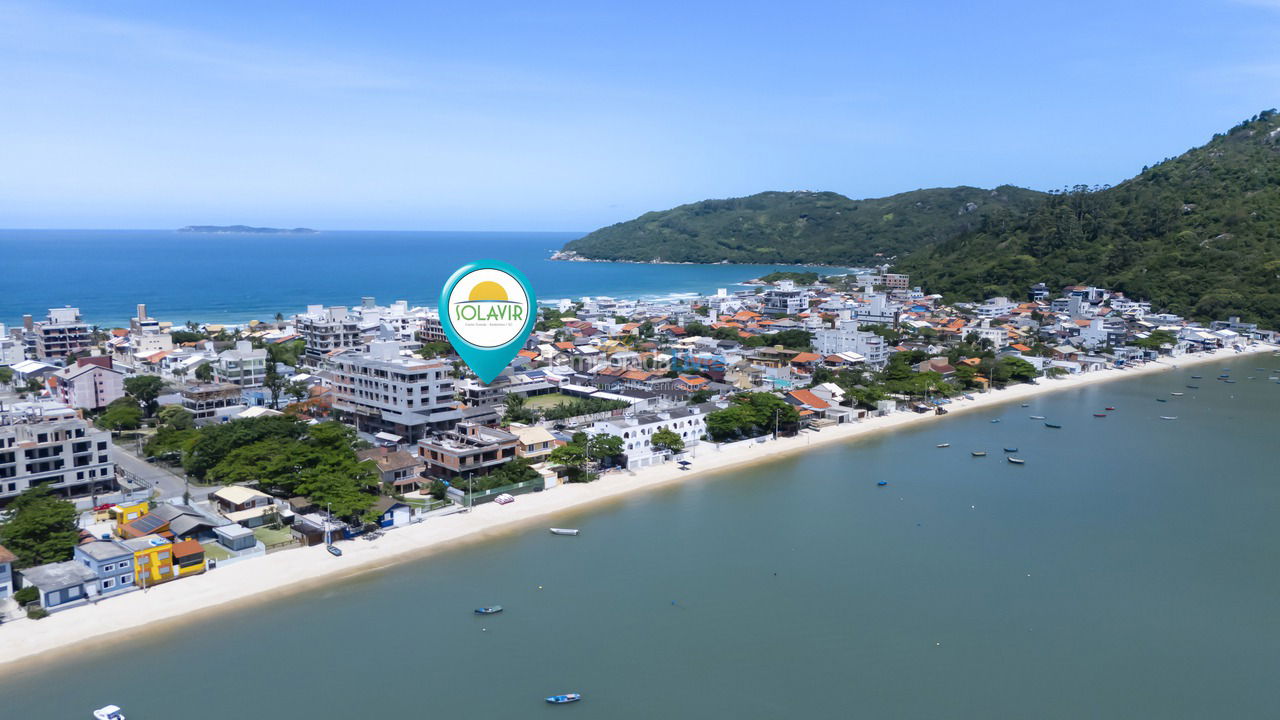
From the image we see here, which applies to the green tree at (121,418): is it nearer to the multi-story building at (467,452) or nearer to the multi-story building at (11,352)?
the multi-story building at (467,452)

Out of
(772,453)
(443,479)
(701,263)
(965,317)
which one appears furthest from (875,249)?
(443,479)

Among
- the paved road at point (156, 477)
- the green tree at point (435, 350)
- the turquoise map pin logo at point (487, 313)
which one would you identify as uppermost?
the turquoise map pin logo at point (487, 313)

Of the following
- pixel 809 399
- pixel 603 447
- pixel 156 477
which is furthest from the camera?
pixel 809 399

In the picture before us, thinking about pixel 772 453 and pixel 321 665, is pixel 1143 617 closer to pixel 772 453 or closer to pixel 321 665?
pixel 772 453

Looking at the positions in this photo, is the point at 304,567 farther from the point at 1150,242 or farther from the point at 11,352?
the point at 1150,242

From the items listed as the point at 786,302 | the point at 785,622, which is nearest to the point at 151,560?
the point at 785,622

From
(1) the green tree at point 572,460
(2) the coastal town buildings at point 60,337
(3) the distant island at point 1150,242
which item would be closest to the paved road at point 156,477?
(1) the green tree at point 572,460
